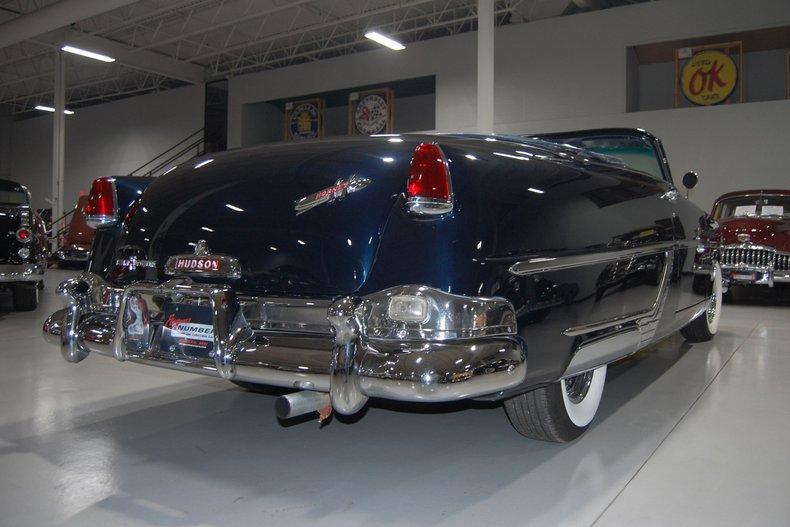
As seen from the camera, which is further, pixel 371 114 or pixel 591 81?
pixel 371 114

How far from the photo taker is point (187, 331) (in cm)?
224

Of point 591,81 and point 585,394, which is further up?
point 591,81

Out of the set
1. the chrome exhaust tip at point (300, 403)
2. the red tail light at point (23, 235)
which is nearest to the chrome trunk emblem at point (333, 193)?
the chrome exhaust tip at point (300, 403)

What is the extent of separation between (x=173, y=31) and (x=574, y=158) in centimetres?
1593

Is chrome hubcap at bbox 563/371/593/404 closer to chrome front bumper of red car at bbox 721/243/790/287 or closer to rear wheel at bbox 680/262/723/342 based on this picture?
rear wheel at bbox 680/262/723/342

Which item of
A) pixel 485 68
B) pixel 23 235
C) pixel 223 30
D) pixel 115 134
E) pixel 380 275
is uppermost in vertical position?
pixel 223 30

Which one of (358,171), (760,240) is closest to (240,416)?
(358,171)

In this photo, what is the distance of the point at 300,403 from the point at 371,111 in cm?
1529

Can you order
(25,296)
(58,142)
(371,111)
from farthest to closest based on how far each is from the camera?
1. (371,111)
2. (58,142)
3. (25,296)

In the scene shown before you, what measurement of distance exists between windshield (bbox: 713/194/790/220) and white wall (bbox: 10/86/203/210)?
15.8 meters

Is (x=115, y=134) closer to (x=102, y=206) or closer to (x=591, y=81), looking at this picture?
(x=591, y=81)

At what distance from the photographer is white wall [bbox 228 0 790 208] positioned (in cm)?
1167

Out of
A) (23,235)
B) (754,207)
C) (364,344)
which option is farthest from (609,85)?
(364,344)

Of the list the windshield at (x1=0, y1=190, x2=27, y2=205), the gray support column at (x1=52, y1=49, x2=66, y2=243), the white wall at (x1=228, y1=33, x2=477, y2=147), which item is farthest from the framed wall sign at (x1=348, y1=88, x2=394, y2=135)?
the windshield at (x1=0, y1=190, x2=27, y2=205)
